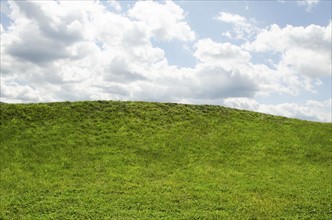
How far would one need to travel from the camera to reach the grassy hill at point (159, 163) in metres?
23.5

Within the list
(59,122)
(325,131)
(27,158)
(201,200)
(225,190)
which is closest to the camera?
(201,200)

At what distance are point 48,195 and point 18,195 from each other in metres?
1.86

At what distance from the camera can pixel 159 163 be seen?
112ft

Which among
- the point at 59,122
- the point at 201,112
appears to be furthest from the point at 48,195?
the point at 201,112

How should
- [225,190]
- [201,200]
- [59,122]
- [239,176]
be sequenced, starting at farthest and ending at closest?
[59,122], [239,176], [225,190], [201,200]

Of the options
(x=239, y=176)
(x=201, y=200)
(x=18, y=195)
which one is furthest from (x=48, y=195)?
(x=239, y=176)

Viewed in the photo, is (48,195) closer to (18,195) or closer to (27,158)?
(18,195)

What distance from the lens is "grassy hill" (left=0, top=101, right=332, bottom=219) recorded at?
77.0 feet

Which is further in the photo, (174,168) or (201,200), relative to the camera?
(174,168)

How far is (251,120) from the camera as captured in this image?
46.7 meters

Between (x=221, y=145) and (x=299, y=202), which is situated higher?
(x=221, y=145)

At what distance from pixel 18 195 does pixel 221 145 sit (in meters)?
20.0

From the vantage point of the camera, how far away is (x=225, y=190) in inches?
1079

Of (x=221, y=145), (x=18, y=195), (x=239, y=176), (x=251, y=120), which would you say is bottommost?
(x=18, y=195)
